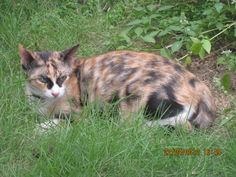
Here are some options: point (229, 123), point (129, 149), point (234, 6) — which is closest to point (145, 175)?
point (129, 149)

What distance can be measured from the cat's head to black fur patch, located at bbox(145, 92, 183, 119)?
84 centimetres

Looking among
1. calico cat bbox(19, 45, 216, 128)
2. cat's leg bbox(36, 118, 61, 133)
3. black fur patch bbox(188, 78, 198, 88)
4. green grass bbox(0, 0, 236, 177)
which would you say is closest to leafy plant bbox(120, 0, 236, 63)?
black fur patch bbox(188, 78, 198, 88)

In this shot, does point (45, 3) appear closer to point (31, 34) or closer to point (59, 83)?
point (31, 34)

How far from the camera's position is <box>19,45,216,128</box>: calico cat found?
198 inches

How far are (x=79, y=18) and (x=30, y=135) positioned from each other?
2.45 m

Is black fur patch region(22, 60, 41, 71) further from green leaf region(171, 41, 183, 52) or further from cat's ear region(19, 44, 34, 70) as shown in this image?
green leaf region(171, 41, 183, 52)

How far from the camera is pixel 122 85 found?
17.4ft

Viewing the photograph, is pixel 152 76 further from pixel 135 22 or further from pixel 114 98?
pixel 135 22

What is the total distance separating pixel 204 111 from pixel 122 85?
0.75 m

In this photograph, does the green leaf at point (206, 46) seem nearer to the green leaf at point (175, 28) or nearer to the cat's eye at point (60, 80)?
the green leaf at point (175, 28)

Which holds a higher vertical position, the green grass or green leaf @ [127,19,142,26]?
green leaf @ [127,19,142,26]

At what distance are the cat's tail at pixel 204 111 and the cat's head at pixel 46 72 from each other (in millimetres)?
1198
